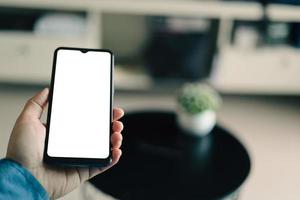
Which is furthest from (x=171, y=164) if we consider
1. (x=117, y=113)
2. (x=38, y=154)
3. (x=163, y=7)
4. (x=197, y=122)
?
(x=163, y=7)

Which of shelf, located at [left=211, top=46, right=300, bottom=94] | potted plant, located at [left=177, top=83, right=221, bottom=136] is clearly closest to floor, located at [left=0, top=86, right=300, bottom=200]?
shelf, located at [left=211, top=46, right=300, bottom=94]

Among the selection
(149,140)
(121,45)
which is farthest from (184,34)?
(149,140)

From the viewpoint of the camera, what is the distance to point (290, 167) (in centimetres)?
172

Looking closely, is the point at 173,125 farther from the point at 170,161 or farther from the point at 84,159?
the point at 84,159

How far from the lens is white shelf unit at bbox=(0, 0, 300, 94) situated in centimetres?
178

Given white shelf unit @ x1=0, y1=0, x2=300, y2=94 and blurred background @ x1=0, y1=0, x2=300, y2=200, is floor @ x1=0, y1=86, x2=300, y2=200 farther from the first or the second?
white shelf unit @ x1=0, y1=0, x2=300, y2=94

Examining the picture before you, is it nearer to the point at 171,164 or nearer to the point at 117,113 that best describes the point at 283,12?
the point at 171,164

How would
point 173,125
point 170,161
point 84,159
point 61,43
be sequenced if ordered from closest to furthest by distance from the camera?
point 84,159, point 170,161, point 173,125, point 61,43

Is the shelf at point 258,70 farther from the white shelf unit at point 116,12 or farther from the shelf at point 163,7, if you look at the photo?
the shelf at point 163,7

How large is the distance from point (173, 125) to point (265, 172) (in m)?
0.50

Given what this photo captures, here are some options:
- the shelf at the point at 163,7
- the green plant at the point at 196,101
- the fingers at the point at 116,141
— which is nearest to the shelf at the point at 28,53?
the shelf at the point at 163,7

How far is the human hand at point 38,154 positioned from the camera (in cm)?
88

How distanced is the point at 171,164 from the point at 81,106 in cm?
36

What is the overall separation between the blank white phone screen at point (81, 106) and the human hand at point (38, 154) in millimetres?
21
